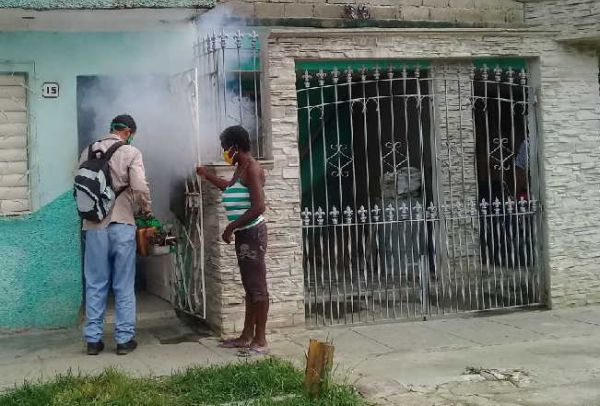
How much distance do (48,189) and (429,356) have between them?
4007mm

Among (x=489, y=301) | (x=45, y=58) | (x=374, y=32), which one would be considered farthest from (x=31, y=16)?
(x=489, y=301)

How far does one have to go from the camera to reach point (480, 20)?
9.67 m

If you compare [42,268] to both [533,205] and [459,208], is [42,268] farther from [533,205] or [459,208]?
[533,205]

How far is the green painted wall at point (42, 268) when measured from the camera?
23.4ft

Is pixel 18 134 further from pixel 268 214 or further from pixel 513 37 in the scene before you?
pixel 513 37

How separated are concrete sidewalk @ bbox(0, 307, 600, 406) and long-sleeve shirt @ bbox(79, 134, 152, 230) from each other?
116 centimetres

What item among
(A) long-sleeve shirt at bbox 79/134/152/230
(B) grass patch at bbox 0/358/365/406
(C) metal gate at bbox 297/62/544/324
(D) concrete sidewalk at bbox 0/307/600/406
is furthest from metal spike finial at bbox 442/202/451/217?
(A) long-sleeve shirt at bbox 79/134/152/230

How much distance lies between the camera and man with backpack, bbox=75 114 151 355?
6.19 m

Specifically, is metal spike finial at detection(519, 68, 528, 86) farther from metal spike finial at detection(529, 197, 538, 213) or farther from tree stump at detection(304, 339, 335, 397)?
tree stump at detection(304, 339, 335, 397)

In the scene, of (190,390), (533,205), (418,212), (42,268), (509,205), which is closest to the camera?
(190,390)

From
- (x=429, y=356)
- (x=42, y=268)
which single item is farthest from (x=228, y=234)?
(x=42, y=268)

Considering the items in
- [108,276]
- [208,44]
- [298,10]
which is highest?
[298,10]

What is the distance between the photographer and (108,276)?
6.37 meters

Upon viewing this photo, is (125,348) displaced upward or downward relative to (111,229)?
downward
